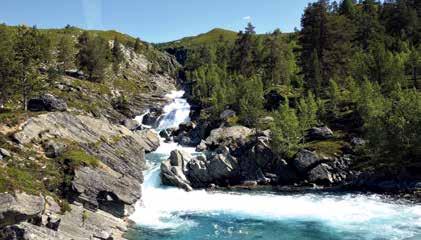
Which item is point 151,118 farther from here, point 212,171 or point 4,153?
point 4,153

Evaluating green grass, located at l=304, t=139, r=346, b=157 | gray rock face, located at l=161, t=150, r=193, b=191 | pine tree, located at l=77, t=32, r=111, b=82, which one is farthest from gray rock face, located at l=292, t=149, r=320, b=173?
pine tree, located at l=77, t=32, r=111, b=82

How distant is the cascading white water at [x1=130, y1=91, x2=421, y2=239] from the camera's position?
45.8 m

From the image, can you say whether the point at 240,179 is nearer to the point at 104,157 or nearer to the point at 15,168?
the point at 104,157

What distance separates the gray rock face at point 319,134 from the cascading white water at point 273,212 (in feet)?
67.8

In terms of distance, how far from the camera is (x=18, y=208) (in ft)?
122

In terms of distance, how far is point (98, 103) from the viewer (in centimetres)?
12100

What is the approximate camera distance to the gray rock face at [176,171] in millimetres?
66569

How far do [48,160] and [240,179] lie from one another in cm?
3148

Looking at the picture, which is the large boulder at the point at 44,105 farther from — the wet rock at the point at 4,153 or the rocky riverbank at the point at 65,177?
the wet rock at the point at 4,153

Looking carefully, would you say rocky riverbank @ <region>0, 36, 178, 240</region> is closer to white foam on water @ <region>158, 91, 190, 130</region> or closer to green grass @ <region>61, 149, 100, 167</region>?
green grass @ <region>61, 149, 100, 167</region>

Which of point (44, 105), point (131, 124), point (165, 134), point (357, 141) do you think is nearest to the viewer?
point (357, 141)

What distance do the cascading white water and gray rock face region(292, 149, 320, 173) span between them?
809 cm

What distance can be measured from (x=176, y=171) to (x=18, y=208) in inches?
1307

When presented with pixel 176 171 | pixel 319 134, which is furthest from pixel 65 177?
pixel 319 134
